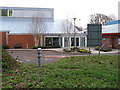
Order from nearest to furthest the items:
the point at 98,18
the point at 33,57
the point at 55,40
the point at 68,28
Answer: the point at 33,57 → the point at 68,28 → the point at 55,40 → the point at 98,18

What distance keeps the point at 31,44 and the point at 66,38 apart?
7.41 m

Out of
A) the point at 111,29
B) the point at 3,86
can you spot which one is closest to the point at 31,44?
the point at 111,29

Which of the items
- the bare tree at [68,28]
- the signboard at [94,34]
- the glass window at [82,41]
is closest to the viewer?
the signboard at [94,34]

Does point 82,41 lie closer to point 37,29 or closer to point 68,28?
point 68,28

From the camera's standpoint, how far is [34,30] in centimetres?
3728

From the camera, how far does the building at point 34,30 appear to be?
122 ft

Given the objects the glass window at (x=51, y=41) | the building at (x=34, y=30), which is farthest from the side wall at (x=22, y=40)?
the glass window at (x=51, y=41)

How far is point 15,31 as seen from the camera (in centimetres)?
3866

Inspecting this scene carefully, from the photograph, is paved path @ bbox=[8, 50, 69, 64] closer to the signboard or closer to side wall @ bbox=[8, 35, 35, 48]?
the signboard

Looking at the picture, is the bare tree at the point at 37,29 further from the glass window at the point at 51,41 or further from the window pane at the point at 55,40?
the window pane at the point at 55,40

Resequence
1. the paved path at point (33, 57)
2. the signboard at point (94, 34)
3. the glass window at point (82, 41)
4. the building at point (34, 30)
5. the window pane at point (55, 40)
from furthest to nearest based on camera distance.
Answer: the glass window at point (82, 41), the window pane at point (55, 40), the building at point (34, 30), the signboard at point (94, 34), the paved path at point (33, 57)

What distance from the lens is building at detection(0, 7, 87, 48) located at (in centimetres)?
3725

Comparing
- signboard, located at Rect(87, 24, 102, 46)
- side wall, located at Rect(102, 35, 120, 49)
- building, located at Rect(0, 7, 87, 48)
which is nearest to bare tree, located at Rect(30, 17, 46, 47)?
building, located at Rect(0, 7, 87, 48)

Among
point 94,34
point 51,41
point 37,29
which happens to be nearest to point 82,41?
point 51,41
